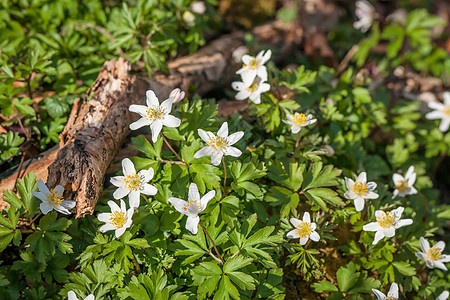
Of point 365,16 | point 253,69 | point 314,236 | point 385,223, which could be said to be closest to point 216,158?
point 314,236

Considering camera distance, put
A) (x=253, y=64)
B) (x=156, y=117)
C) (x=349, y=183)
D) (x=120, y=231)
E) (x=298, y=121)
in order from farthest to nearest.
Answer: (x=253, y=64), (x=298, y=121), (x=349, y=183), (x=156, y=117), (x=120, y=231)

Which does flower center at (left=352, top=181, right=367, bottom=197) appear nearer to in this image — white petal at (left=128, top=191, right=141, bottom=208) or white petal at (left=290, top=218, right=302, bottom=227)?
white petal at (left=290, top=218, right=302, bottom=227)

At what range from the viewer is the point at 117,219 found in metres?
2.56

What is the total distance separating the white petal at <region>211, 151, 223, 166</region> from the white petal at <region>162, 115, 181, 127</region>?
36cm

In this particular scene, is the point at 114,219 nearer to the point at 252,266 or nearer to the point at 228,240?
the point at 228,240

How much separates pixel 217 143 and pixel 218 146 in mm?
26

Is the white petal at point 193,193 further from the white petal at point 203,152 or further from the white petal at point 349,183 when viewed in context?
the white petal at point 349,183

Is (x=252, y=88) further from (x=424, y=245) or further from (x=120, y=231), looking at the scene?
(x=424, y=245)

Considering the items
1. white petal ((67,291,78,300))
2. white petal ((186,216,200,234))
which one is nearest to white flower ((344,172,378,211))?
white petal ((186,216,200,234))

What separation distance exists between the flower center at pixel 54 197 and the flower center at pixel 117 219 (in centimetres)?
43

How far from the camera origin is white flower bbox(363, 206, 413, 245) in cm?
280

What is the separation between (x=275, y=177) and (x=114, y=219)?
1.36 meters

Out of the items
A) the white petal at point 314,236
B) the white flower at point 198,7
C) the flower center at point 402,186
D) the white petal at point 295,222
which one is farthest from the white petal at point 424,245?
the white flower at point 198,7

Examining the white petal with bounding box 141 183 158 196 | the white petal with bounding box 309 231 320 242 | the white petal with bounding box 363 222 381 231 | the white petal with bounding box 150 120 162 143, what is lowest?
the white petal with bounding box 363 222 381 231
